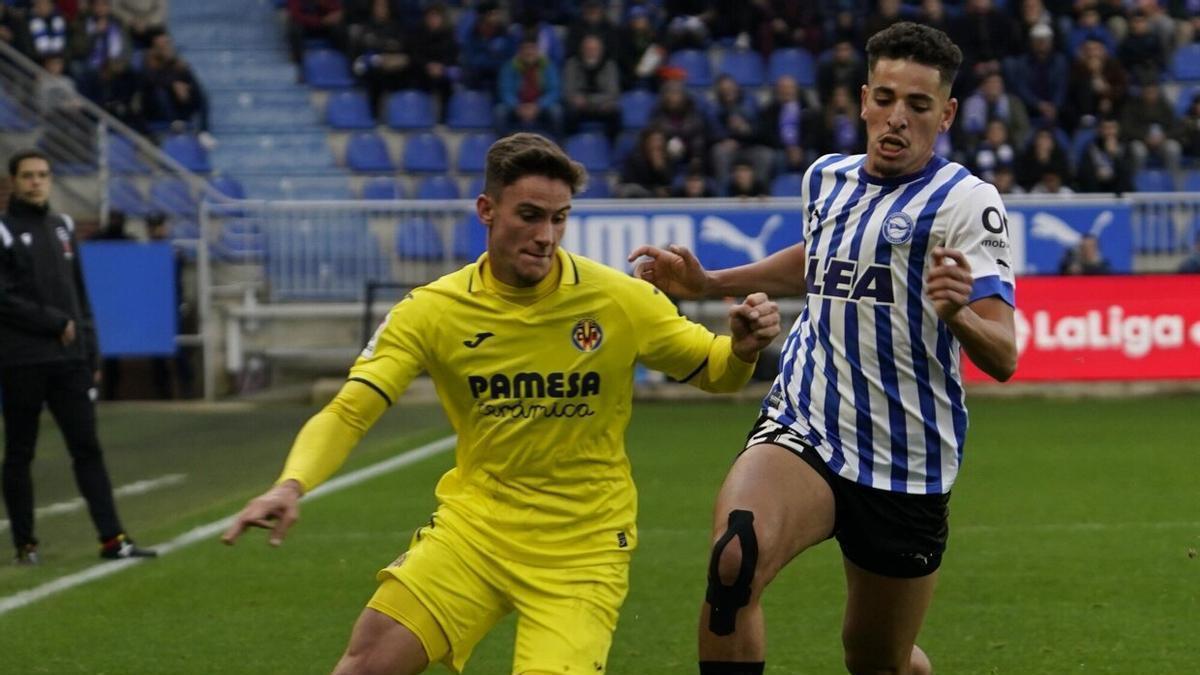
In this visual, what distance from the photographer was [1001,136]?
2100cm

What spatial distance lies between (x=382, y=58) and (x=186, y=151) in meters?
2.61

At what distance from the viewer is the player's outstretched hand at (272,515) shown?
4727 mm

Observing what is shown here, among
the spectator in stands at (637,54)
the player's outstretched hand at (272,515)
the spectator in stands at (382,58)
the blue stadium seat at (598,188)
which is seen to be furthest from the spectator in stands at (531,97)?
the player's outstretched hand at (272,515)

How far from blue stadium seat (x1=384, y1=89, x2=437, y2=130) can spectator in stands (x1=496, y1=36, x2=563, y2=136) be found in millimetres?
1311

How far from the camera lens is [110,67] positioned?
76.7ft

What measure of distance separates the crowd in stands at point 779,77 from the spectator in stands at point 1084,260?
52.7 inches

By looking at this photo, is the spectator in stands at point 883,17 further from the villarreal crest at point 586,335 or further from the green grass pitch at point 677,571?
the villarreal crest at point 586,335

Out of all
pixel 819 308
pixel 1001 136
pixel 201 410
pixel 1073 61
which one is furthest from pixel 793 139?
pixel 819 308

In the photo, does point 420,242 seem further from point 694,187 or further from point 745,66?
point 745,66

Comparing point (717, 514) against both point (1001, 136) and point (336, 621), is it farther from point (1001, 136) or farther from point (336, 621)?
point (1001, 136)

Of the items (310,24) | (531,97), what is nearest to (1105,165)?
(531,97)

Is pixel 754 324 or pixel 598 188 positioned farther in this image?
pixel 598 188

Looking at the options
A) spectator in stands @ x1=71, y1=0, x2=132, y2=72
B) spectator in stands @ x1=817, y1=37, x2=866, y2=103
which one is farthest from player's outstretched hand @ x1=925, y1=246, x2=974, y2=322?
spectator in stands @ x1=71, y1=0, x2=132, y2=72

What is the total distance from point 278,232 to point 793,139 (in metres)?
5.76
